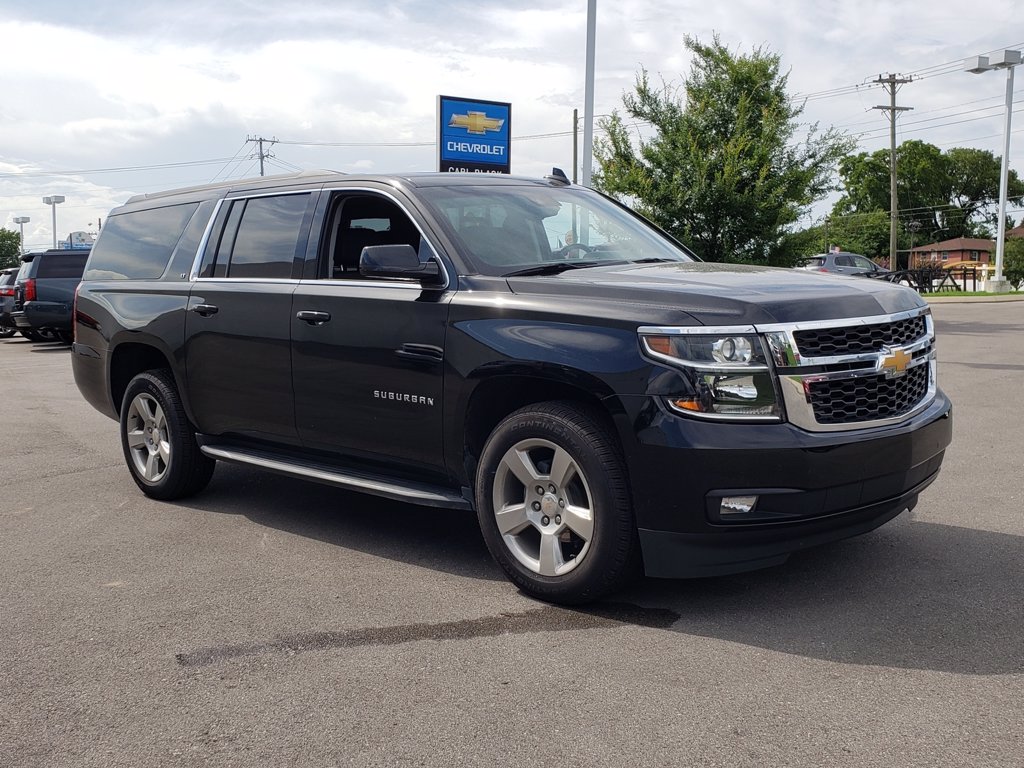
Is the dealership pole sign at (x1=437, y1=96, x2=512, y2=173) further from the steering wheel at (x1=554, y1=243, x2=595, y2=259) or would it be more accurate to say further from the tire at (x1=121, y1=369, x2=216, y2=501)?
the steering wheel at (x1=554, y1=243, x2=595, y2=259)

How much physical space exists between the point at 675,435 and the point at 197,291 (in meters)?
3.31

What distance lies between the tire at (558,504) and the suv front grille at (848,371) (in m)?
0.73

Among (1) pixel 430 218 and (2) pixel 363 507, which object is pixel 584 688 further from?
(2) pixel 363 507

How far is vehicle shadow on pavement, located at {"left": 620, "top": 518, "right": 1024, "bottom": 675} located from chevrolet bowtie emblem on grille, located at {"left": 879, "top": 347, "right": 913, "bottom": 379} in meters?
0.94

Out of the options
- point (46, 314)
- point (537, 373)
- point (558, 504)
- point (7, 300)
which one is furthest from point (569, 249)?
point (7, 300)

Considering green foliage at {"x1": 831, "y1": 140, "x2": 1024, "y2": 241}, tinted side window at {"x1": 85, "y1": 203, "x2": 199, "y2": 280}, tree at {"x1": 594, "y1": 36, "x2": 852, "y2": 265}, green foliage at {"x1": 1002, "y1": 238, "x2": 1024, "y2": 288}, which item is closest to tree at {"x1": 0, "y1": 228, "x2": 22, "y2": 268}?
green foliage at {"x1": 831, "y1": 140, "x2": 1024, "y2": 241}

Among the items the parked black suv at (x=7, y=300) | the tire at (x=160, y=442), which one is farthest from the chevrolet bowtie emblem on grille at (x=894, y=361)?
the parked black suv at (x=7, y=300)

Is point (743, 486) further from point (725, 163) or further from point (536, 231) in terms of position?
point (725, 163)

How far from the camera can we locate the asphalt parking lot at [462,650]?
10.7ft

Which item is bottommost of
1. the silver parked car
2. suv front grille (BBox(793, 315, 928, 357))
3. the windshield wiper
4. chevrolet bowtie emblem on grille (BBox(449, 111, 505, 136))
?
suv front grille (BBox(793, 315, 928, 357))

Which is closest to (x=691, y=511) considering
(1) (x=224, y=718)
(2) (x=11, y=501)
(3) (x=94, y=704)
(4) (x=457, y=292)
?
(4) (x=457, y=292)

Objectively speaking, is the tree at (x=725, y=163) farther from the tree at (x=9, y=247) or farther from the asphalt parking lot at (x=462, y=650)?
the tree at (x=9, y=247)

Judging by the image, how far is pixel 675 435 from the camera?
4047mm

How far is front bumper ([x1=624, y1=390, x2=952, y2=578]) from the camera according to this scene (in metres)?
4.02
